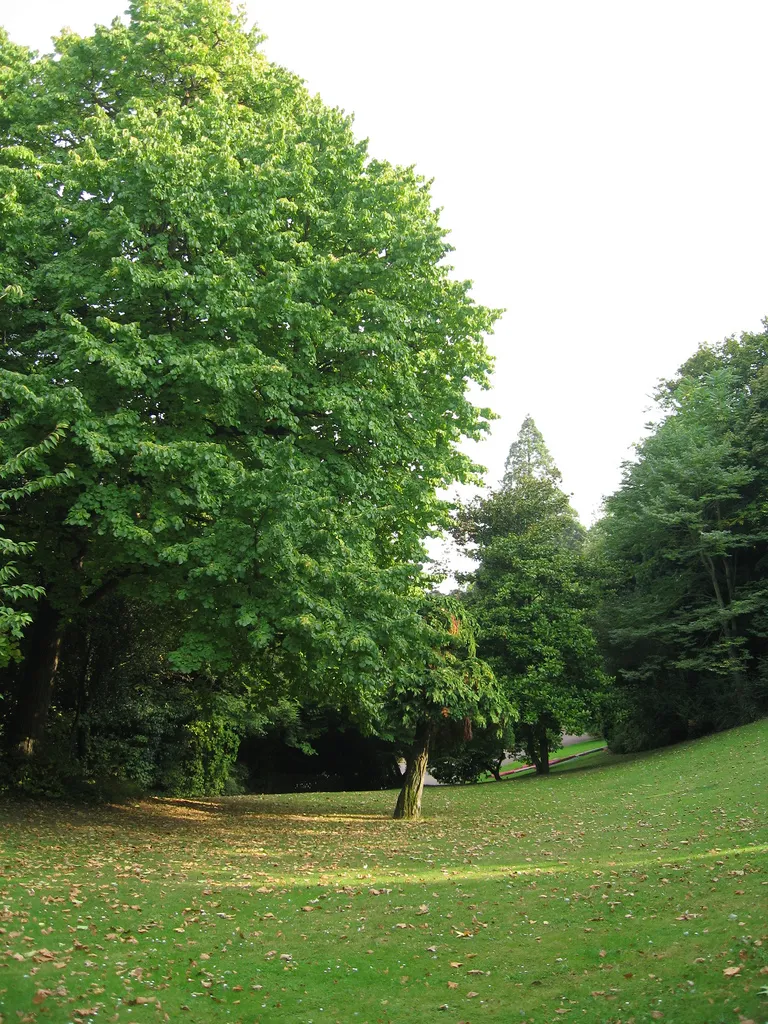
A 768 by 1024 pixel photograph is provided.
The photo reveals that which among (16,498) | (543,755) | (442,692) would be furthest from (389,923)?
(543,755)

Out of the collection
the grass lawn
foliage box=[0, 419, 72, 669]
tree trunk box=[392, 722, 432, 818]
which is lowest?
the grass lawn

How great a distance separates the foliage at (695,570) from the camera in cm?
3331

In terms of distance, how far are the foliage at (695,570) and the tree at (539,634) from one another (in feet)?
4.87

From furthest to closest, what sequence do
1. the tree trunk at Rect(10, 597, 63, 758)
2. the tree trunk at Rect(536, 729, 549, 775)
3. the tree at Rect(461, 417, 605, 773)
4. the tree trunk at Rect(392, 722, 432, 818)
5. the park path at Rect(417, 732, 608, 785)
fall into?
the park path at Rect(417, 732, 608, 785) < the tree trunk at Rect(536, 729, 549, 775) < the tree at Rect(461, 417, 605, 773) < the tree trunk at Rect(392, 722, 432, 818) < the tree trunk at Rect(10, 597, 63, 758)

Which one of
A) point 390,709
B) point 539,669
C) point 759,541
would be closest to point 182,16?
point 390,709

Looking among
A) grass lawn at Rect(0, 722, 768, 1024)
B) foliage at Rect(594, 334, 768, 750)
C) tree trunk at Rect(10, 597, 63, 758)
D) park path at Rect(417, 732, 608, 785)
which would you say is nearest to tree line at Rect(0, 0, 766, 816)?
tree trunk at Rect(10, 597, 63, 758)

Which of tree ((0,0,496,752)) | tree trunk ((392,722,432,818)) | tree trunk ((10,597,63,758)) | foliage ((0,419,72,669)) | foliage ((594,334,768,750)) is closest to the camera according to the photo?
foliage ((0,419,72,669))

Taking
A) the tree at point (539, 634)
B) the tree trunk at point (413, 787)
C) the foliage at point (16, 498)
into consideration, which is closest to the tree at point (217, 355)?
the foliage at point (16, 498)

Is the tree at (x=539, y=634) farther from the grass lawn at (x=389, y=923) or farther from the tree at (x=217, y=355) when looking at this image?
the tree at (x=217, y=355)

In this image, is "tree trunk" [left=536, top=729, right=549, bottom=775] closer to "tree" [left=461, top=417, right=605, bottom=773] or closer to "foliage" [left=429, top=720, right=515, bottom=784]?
"tree" [left=461, top=417, right=605, bottom=773]

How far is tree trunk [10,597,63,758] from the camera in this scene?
61.7ft

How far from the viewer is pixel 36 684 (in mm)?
18969

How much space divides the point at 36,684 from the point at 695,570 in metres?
27.1

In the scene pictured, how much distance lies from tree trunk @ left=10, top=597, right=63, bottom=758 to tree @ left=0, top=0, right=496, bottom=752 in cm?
7
